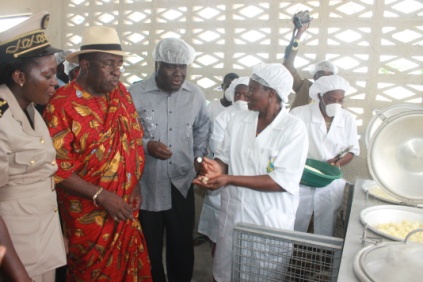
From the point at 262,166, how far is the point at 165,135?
2.74 ft

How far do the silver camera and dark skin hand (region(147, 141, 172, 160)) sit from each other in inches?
80.8

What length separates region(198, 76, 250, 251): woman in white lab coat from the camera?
3.19m

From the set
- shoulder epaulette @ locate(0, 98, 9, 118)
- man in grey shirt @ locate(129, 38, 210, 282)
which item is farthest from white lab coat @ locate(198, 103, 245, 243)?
shoulder epaulette @ locate(0, 98, 9, 118)

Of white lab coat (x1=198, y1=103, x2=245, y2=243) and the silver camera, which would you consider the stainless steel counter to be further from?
the silver camera

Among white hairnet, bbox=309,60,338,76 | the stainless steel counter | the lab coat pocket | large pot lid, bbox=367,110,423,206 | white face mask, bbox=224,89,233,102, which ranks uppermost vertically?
white hairnet, bbox=309,60,338,76

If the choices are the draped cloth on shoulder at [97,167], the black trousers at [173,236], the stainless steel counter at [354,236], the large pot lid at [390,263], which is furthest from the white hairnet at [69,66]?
the large pot lid at [390,263]

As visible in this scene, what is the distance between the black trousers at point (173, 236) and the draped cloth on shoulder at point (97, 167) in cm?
30

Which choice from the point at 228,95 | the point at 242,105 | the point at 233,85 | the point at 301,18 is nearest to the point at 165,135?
the point at 242,105

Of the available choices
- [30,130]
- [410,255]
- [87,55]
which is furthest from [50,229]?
[410,255]

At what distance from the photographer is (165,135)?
2625mm

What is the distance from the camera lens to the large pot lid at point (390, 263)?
1123mm

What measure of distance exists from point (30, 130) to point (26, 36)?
1.31 feet

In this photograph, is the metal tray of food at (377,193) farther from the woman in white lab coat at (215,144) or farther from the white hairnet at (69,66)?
the white hairnet at (69,66)

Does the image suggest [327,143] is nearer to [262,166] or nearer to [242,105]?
[242,105]
